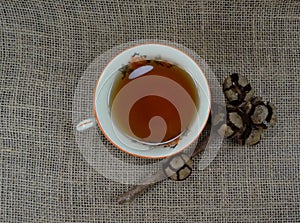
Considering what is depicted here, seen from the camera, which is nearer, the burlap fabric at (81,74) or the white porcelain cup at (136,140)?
the white porcelain cup at (136,140)

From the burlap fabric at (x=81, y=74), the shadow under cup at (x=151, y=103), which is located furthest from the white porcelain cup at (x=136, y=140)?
the burlap fabric at (x=81, y=74)

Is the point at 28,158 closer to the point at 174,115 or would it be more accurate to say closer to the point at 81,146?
the point at 81,146

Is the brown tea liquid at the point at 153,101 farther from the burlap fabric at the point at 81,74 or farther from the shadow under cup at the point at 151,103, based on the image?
the burlap fabric at the point at 81,74

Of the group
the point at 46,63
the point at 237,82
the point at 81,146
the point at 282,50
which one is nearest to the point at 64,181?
the point at 81,146

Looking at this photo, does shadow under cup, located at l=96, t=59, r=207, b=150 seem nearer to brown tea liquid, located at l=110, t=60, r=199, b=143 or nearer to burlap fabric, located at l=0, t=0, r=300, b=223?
brown tea liquid, located at l=110, t=60, r=199, b=143

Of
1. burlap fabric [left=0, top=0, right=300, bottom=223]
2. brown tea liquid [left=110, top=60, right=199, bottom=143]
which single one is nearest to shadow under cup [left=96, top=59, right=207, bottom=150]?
brown tea liquid [left=110, top=60, right=199, bottom=143]

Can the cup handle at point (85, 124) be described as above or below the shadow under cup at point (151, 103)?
below
